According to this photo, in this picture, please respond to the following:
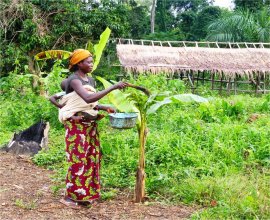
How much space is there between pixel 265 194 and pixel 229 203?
45 cm

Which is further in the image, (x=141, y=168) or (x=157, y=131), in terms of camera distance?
(x=157, y=131)

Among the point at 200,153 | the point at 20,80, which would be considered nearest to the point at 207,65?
the point at 20,80

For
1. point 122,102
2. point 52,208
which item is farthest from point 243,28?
point 52,208

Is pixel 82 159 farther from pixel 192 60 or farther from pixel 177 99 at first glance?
pixel 192 60

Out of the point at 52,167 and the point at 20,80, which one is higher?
the point at 20,80

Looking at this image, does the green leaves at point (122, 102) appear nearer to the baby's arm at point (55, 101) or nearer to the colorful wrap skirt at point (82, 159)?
the colorful wrap skirt at point (82, 159)

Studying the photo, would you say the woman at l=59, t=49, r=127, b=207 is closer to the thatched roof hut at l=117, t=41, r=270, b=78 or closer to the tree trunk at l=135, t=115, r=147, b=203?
the tree trunk at l=135, t=115, r=147, b=203

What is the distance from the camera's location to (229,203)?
3889 mm

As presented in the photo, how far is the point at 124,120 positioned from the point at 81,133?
43 cm

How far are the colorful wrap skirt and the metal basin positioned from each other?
8.4 inches

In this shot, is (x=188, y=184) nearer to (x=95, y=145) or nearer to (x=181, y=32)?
(x=95, y=145)

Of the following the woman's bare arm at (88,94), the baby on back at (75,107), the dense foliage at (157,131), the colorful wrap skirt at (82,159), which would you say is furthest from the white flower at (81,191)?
the woman's bare arm at (88,94)

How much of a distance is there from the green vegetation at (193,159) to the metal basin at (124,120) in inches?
29.3

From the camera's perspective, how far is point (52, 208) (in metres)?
4.00
